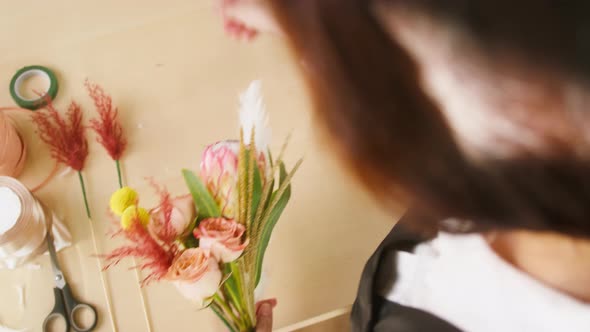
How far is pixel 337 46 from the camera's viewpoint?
225 millimetres

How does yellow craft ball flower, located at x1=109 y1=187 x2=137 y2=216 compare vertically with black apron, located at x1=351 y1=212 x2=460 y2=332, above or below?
above

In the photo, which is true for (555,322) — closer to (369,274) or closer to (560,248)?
(560,248)

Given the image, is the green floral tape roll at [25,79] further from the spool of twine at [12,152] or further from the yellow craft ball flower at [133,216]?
the yellow craft ball flower at [133,216]

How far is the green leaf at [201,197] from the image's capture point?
1.51ft

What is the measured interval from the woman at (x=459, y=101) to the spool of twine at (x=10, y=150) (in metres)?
0.45

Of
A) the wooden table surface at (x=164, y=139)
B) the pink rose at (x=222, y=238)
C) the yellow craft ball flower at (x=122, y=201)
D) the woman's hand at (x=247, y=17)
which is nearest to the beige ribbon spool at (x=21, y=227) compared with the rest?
the wooden table surface at (x=164, y=139)

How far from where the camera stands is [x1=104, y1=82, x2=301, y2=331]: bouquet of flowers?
43 cm

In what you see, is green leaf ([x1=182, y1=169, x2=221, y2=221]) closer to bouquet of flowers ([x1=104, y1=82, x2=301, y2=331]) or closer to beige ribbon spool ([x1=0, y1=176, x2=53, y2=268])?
bouquet of flowers ([x1=104, y1=82, x2=301, y2=331])

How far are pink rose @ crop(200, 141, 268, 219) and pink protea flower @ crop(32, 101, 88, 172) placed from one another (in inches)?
10.6

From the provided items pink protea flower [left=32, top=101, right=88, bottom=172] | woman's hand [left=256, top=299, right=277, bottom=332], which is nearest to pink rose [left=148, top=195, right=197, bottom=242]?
woman's hand [left=256, top=299, right=277, bottom=332]

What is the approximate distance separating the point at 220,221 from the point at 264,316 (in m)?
0.15

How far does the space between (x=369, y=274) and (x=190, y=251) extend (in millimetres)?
196

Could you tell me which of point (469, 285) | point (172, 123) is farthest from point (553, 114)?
point (172, 123)

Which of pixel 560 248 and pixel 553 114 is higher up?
pixel 553 114
